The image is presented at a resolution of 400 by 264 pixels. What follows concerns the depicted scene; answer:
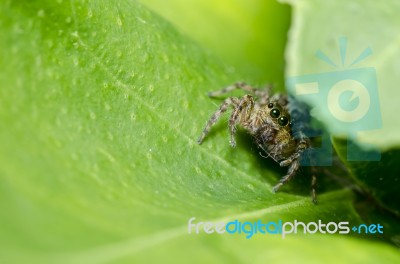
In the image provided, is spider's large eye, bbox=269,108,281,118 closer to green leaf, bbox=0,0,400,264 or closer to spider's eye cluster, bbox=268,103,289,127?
spider's eye cluster, bbox=268,103,289,127

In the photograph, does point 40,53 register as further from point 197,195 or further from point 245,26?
point 245,26

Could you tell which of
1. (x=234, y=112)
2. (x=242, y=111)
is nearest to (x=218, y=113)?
(x=234, y=112)

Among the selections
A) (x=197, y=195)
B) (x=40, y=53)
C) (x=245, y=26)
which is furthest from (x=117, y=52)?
(x=245, y=26)

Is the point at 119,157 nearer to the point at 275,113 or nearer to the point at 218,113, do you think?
the point at 218,113

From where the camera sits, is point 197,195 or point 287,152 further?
point 287,152

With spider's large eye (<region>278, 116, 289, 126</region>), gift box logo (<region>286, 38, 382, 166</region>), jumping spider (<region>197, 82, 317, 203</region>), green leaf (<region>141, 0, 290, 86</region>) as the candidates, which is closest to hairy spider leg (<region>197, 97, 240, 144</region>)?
jumping spider (<region>197, 82, 317, 203</region>)

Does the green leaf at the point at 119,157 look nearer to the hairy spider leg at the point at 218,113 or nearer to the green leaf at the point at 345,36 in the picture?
the hairy spider leg at the point at 218,113

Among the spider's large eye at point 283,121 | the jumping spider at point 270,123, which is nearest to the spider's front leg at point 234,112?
the jumping spider at point 270,123

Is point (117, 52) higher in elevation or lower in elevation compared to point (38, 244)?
higher
